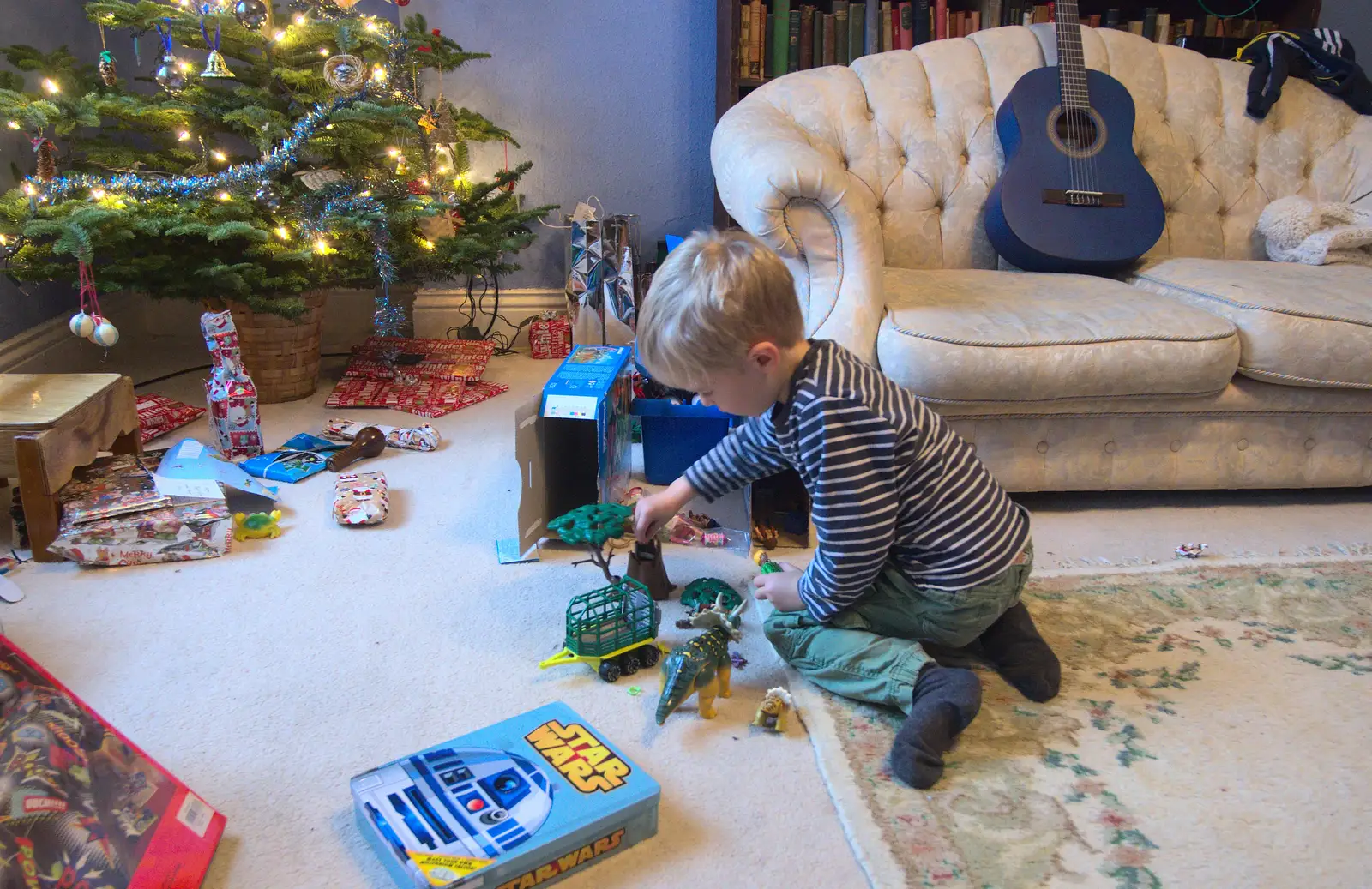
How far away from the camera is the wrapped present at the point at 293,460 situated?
6.35 ft

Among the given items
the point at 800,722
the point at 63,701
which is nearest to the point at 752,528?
the point at 800,722

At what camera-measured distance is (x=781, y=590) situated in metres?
1.30

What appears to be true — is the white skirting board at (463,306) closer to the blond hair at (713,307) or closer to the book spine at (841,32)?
the book spine at (841,32)

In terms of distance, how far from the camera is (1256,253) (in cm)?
238

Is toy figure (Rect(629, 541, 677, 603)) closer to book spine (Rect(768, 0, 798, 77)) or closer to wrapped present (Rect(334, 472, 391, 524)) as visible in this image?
wrapped present (Rect(334, 472, 391, 524))

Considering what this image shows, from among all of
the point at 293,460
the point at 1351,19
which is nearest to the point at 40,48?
the point at 293,460

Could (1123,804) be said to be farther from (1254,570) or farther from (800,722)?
(1254,570)

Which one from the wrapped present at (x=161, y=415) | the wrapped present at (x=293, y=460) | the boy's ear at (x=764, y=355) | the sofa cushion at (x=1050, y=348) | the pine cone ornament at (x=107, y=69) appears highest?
the pine cone ornament at (x=107, y=69)

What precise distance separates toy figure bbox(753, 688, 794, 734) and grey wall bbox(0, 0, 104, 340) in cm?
213

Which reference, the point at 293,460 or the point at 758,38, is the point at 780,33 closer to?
the point at 758,38

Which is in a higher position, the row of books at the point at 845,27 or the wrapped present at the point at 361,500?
the row of books at the point at 845,27

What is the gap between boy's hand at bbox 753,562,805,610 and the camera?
1.29m

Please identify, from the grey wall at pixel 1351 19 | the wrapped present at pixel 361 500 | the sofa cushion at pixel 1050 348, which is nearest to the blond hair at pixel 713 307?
the sofa cushion at pixel 1050 348

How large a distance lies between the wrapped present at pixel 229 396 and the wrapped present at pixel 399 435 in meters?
0.16
